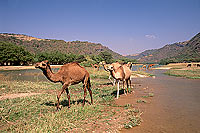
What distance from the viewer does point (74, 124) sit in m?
4.93

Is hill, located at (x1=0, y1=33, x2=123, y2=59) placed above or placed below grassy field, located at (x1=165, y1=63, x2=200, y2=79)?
above

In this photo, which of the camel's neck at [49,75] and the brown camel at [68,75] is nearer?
the camel's neck at [49,75]

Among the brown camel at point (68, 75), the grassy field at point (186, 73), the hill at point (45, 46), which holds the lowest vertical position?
the grassy field at point (186, 73)

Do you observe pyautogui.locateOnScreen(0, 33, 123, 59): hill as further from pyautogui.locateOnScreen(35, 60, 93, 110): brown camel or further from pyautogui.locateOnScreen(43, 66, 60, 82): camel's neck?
pyautogui.locateOnScreen(43, 66, 60, 82): camel's neck

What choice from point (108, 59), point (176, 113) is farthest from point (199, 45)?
point (176, 113)

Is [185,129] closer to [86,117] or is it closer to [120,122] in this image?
[120,122]

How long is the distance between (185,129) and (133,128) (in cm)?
180

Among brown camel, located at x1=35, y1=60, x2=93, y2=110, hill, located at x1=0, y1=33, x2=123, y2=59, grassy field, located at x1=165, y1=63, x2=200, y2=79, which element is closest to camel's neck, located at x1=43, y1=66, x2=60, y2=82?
brown camel, located at x1=35, y1=60, x2=93, y2=110

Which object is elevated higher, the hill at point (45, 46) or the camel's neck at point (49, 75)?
the hill at point (45, 46)

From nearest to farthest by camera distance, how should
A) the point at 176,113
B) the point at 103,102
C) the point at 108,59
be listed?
the point at 176,113
the point at 103,102
the point at 108,59

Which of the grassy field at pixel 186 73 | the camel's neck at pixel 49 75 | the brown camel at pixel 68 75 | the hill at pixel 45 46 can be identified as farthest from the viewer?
the hill at pixel 45 46

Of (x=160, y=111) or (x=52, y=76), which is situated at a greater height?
(x=52, y=76)

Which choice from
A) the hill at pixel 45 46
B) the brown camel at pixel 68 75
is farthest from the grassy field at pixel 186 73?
the hill at pixel 45 46

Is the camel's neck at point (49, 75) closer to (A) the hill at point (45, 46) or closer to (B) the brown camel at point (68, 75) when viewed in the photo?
(B) the brown camel at point (68, 75)
